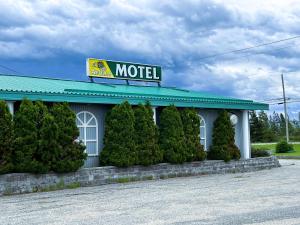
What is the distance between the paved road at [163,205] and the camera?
9.80 metres

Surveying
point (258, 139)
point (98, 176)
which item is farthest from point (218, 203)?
point (258, 139)

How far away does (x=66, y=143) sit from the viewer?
17031mm

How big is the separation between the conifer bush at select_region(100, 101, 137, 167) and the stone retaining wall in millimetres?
562

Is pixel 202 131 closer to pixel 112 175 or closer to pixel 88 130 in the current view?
pixel 88 130

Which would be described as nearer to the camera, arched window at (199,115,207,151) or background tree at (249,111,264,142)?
arched window at (199,115,207,151)

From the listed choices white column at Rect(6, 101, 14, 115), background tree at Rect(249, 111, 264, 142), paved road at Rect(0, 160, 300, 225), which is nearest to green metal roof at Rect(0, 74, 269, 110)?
white column at Rect(6, 101, 14, 115)

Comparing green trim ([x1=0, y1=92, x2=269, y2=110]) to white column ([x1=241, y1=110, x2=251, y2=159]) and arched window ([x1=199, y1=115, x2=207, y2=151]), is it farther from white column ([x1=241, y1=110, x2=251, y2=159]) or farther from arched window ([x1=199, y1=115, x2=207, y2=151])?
arched window ([x1=199, y1=115, x2=207, y2=151])

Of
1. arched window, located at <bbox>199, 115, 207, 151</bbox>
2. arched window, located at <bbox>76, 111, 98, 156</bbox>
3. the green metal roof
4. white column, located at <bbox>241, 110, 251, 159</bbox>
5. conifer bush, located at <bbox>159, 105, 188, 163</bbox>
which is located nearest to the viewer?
the green metal roof

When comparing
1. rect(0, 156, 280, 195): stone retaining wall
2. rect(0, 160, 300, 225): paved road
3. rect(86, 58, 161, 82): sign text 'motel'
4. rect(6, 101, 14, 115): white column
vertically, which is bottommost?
rect(0, 160, 300, 225): paved road

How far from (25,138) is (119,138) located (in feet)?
13.5

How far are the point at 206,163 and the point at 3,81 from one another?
9.53 meters

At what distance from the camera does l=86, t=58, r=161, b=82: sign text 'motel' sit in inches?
984

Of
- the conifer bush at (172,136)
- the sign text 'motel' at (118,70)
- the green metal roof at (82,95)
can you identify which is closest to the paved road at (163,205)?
the conifer bush at (172,136)

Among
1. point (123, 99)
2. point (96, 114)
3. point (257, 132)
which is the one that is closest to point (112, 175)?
point (96, 114)
